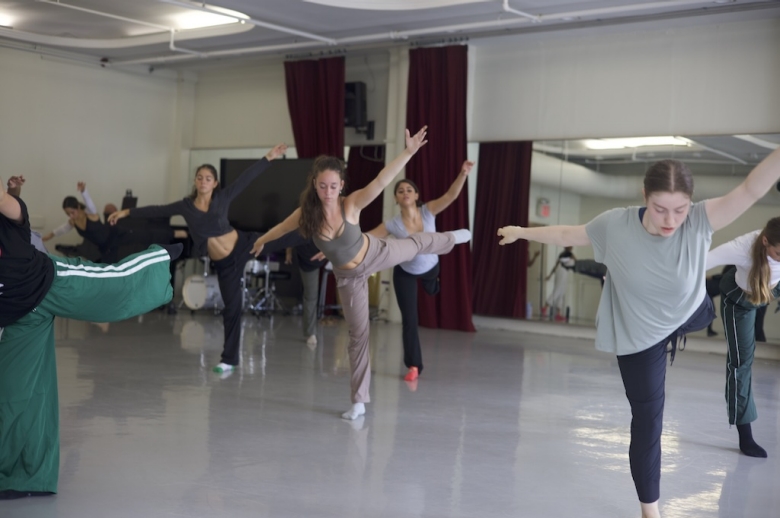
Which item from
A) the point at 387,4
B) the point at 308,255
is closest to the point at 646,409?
the point at 308,255

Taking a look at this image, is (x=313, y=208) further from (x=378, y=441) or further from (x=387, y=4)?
(x=387, y=4)

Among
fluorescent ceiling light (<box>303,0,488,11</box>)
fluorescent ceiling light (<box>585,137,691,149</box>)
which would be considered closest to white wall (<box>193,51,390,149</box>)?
fluorescent ceiling light (<box>303,0,488,11</box>)

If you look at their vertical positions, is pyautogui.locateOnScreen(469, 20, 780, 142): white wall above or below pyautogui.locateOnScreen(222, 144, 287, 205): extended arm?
above

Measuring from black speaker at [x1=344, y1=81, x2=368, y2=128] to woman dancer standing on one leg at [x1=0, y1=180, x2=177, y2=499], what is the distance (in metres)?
7.61

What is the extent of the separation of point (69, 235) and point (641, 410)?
10.4m

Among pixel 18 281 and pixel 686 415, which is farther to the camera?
pixel 686 415

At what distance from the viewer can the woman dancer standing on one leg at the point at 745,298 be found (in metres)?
3.88

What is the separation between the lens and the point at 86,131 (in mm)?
11859

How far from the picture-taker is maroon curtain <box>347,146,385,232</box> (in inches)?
433

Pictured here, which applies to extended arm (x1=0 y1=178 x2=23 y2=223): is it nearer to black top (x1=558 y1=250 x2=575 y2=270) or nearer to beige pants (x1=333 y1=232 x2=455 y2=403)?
beige pants (x1=333 y1=232 x2=455 y2=403)

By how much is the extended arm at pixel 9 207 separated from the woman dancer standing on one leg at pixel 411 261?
128 inches

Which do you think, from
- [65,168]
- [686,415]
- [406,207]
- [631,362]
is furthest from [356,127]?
[631,362]

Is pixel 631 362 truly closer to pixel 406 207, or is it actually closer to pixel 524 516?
pixel 524 516

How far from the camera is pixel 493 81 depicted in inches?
388
